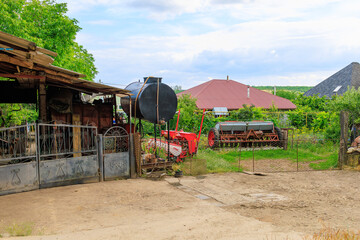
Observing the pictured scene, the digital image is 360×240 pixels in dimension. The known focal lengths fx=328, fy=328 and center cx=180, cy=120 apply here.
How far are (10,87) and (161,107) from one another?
6.02 m

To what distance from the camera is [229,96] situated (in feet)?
128

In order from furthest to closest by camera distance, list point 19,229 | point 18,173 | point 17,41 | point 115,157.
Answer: point 115,157 → point 18,173 → point 17,41 → point 19,229

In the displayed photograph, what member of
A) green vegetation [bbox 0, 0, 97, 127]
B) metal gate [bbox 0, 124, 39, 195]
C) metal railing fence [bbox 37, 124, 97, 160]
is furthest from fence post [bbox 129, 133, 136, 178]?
green vegetation [bbox 0, 0, 97, 127]

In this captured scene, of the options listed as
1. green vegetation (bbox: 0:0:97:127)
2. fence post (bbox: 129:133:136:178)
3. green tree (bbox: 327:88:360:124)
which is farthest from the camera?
green vegetation (bbox: 0:0:97:127)

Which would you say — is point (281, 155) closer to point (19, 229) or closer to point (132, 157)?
point (132, 157)

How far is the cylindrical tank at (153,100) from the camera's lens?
456 inches

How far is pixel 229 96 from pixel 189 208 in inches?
1278

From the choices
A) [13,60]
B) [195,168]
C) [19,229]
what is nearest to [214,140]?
[195,168]

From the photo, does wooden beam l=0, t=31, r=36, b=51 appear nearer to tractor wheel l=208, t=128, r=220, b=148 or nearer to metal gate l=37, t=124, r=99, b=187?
metal gate l=37, t=124, r=99, b=187

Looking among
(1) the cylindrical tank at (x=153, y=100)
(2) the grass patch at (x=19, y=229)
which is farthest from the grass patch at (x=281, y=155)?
(2) the grass patch at (x=19, y=229)

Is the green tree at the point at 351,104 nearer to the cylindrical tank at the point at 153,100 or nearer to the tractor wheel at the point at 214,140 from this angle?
the tractor wheel at the point at 214,140

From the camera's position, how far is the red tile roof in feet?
120

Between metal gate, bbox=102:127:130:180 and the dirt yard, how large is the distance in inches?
16.0

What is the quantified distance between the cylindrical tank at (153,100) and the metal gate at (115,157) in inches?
53.3
